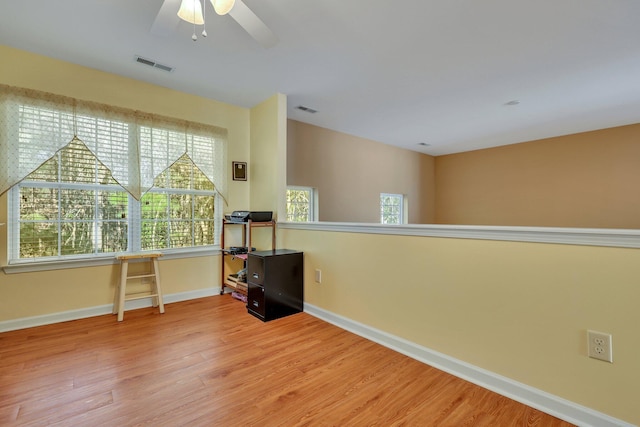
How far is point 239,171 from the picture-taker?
379 cm

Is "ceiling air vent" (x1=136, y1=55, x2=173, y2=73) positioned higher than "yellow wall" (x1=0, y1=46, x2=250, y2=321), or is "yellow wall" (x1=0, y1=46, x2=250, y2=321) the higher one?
"ceiling air vent" (x1=136, y1=55, x2=173, y2=73)

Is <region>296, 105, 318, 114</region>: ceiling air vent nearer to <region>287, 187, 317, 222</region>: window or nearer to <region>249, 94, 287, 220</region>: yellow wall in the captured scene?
<region>249, 94, 287, 220</region>: yellow wall

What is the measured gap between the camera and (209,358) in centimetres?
208

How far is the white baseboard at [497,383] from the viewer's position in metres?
1.44

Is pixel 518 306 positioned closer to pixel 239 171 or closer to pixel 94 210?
pixel 239 171

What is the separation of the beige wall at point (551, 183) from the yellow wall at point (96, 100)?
509 centimetres

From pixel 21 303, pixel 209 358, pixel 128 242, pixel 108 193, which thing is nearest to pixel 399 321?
pixel 209 358

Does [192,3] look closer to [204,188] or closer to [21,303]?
[204,188]

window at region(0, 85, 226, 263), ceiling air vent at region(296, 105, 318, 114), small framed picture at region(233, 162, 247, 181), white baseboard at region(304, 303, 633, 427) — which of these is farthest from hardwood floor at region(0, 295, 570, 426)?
ceiling air vent at region(296, 105, 318, 114)

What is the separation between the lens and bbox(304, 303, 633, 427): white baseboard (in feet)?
4.73

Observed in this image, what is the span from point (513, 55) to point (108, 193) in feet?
13.4

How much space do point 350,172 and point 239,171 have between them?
2076 millimetres

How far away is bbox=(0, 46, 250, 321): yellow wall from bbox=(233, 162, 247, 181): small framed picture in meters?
0.10

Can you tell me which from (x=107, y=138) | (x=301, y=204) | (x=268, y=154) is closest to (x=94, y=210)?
(x=107, y=138)
